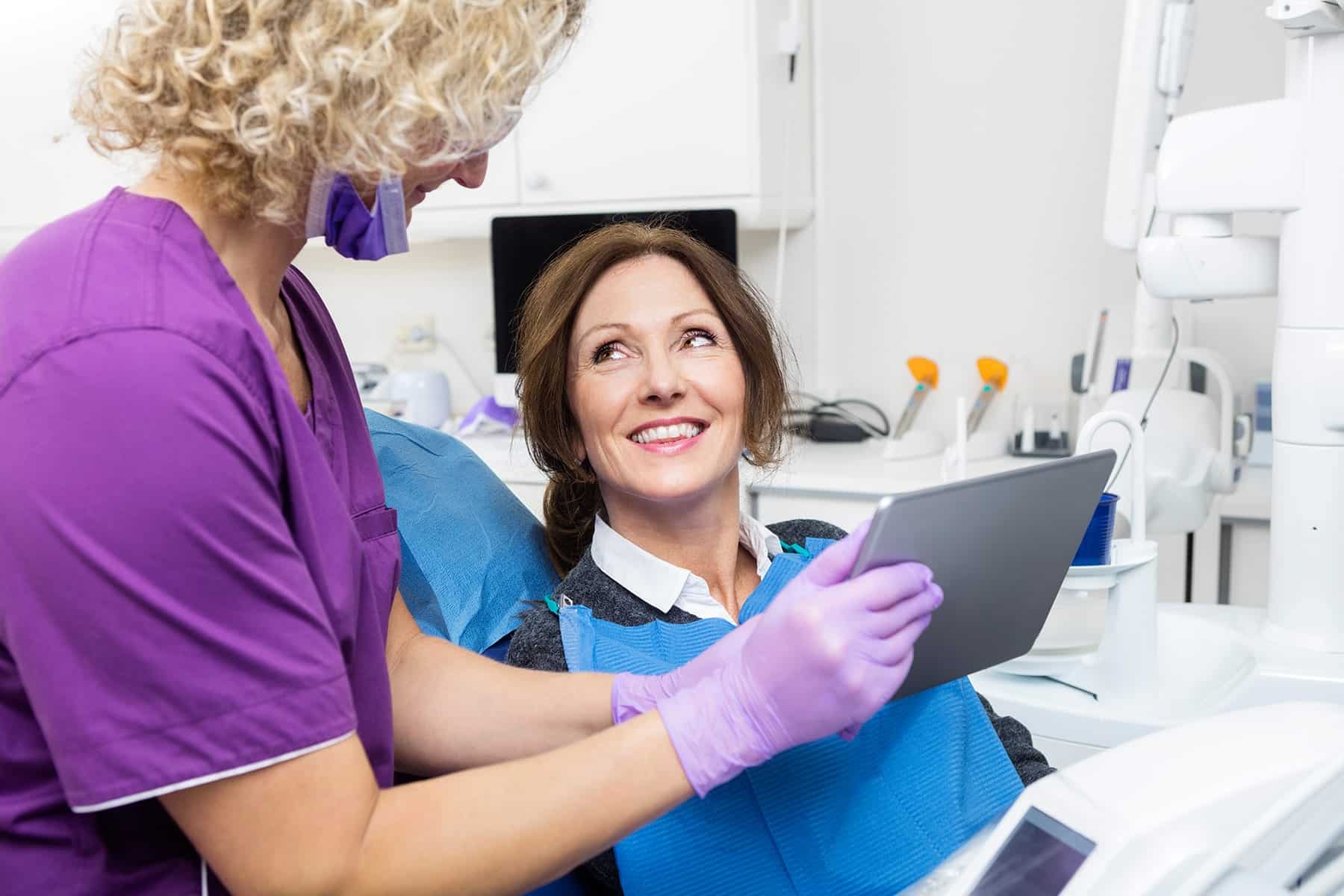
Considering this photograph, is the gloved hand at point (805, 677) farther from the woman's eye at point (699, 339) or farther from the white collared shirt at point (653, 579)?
the woman's eye at point (699, 339)

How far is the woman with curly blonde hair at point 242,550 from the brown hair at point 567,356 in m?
0.50

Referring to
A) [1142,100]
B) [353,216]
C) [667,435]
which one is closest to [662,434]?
[667,435]

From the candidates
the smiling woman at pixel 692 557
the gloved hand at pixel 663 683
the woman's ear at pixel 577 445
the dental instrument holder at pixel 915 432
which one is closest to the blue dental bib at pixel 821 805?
the smiling woman at pixel 692 557

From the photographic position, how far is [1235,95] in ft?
8.00

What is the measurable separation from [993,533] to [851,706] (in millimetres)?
181

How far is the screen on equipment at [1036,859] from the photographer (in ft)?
2.64

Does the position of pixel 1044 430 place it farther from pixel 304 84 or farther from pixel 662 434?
pixel 304 84

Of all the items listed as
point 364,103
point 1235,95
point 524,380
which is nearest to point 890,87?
point 1235,95

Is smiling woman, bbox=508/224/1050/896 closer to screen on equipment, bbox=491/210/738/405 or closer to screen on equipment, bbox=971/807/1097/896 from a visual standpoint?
screen on equipment, bbox=971/807/1097/896

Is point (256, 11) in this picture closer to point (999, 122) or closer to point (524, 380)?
point (524, 380)

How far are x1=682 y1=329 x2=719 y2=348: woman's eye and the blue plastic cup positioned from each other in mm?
474

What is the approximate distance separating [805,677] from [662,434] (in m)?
0.51

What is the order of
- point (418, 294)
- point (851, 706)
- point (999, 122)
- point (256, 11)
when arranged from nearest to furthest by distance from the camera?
point (256, 11) → point (851, 706) → point (999, 122) → point (418, 294)

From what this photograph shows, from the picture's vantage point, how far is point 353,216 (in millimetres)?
833
